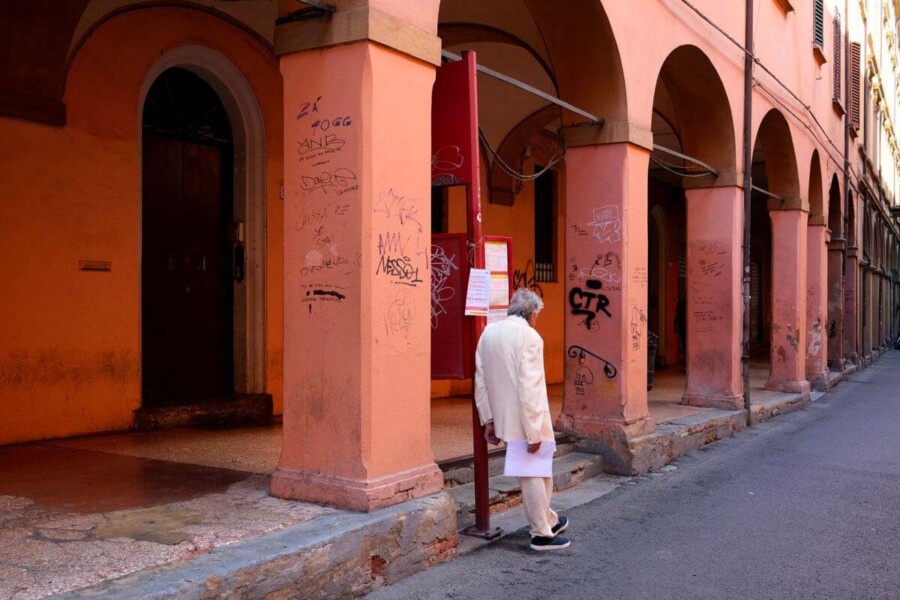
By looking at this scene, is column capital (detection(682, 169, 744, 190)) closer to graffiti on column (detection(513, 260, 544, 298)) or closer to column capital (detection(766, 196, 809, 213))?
graffiti on column (detection(513, 260, 544, 298))

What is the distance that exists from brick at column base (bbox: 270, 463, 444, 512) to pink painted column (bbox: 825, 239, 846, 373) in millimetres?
17947

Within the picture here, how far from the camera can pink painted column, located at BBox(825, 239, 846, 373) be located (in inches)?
826

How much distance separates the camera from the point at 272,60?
9.14 m

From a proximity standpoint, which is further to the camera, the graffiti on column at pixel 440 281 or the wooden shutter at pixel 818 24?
the wooden shutter at pixel 818 24

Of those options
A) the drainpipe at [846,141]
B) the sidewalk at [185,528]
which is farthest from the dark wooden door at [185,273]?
the drainpipe at [846,141]

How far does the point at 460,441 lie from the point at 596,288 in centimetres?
215

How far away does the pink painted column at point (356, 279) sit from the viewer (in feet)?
16.9

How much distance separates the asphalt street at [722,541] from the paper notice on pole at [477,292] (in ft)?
5.29

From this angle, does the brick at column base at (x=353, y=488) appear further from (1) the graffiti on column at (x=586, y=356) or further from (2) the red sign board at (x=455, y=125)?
(1) the graffiti on column at (x=586, y=356)

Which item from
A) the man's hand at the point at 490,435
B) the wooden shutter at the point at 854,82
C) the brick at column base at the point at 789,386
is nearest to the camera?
the man's hand at the point at 490,435

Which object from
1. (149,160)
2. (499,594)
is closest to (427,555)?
(499,594)

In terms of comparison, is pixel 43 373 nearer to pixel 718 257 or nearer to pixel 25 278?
pixel 25 278

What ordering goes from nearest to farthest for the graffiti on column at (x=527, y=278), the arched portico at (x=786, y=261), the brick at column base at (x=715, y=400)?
1. the brick at column base at (x=715, y=400)
2. the graffiti on column at (x=527, y=278)
3. the arched portico at (x=786, y=261)

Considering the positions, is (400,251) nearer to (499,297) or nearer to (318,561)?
(499,297)
